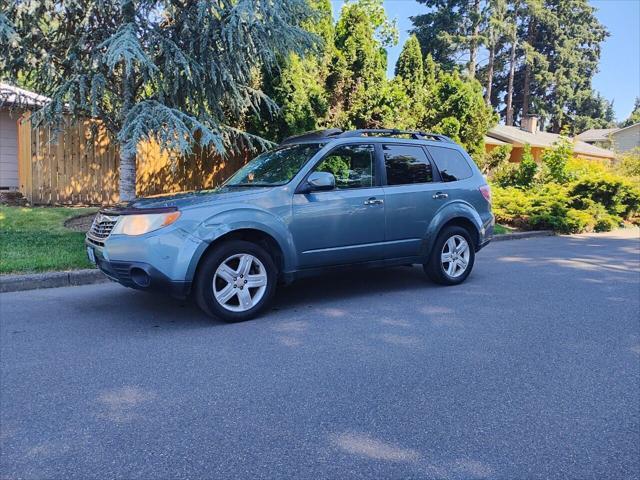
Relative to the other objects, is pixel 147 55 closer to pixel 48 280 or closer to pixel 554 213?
pixel 48 280

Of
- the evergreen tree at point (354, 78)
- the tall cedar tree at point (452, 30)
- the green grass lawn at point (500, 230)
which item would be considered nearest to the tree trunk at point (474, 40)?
the tall cedar tree at point (452, 30)

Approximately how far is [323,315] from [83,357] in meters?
2.30

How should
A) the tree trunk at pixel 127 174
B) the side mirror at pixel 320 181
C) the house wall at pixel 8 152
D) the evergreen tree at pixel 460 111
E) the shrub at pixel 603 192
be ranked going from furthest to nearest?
the evergreen tree at pixel 460 111 < the shrub at pixel 603 192 < the house wall at pixel 8 152 < the tree trunk at pixel 127 174 < the side mirror at pixel 320 181

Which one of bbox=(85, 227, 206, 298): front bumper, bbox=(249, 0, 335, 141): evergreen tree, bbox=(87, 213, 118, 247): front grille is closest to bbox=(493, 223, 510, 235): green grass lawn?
bbox=(249, 0, 335, 141): evergreen tree

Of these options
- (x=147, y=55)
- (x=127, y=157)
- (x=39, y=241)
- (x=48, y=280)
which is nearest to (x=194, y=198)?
(x=48, y=280)

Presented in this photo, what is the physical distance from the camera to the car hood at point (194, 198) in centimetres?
508

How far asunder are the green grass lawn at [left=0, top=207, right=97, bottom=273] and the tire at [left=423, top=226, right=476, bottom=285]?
4.53 metres

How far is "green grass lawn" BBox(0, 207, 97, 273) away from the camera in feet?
23.0

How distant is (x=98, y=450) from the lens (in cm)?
284

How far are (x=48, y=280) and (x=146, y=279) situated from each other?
247 centimetres

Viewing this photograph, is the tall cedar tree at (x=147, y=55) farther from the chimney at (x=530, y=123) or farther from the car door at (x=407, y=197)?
the chimney at (x=530, y=123)

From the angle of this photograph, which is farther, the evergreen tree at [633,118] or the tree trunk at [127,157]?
the evergreen tree at [633,118]

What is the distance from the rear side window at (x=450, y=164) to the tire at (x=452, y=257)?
68cm

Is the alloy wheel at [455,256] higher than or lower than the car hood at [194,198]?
lower
